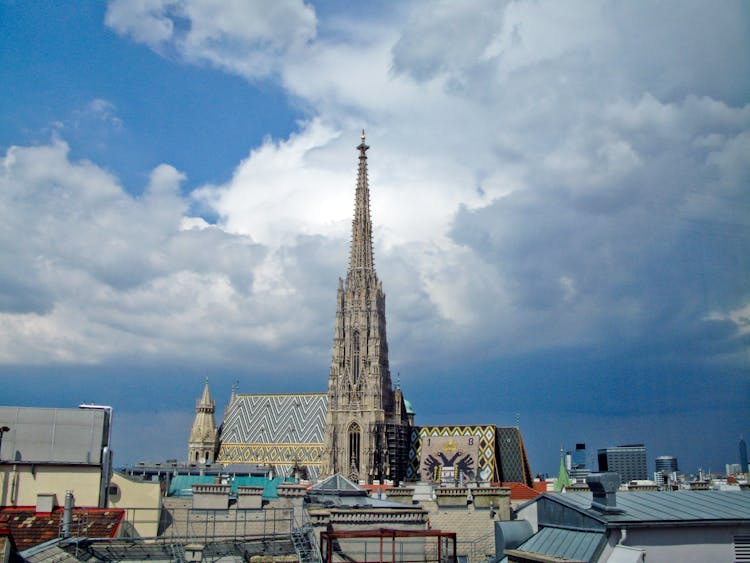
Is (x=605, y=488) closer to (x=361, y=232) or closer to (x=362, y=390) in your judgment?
(x=362, y=390)

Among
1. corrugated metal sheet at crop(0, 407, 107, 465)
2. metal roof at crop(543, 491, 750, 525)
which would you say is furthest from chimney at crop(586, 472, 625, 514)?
corrugated metal sheet at crop(0, 407, 107, 465)

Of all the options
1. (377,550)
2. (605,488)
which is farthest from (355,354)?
(605,488)

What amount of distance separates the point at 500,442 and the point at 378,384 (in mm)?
19682

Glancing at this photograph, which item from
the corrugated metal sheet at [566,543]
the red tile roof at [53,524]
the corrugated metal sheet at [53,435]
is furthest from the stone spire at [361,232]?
the corrugated metal sheet at [566,543]

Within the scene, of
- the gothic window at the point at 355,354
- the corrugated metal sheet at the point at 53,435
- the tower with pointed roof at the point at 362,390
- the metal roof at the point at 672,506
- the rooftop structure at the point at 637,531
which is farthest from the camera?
the gothic window at the point at 355,354

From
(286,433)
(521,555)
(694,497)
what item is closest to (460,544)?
(694,497)

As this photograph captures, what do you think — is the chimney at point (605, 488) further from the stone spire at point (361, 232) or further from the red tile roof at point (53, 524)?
the stone spire at point (361, 232)

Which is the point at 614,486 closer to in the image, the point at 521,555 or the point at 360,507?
the point at 521,555

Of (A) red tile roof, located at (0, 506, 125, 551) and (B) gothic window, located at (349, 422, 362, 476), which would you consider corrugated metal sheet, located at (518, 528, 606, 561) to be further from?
(B) gothic window, located at (349, 422, 362, 476)

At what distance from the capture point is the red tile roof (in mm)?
31000

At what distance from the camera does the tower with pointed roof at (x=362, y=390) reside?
11938cm

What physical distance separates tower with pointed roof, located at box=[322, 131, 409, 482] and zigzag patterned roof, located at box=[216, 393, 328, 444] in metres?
8.01

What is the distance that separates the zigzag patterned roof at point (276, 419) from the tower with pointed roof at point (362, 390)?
8.01 metres

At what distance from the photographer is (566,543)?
A: 25.2m
